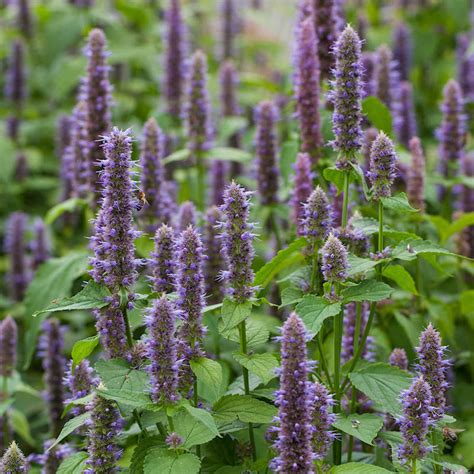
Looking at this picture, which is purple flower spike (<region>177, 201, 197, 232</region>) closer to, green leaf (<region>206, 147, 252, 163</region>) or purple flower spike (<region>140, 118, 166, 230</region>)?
purple flower spike (<region>140, 118, 166, 230</region>)

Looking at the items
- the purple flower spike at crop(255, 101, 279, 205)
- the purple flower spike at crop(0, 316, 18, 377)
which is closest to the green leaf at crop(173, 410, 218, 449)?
the purple flower spike at crop(0, 316, 18, 377)

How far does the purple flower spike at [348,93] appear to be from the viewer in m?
3.48

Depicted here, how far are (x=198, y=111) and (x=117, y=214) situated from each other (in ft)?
8.76

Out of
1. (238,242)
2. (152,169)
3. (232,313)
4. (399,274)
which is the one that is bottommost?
(232,313)

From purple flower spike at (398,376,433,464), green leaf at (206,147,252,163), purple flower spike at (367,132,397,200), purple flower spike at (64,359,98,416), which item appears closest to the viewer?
purple flower spike at (398,376,433,464)

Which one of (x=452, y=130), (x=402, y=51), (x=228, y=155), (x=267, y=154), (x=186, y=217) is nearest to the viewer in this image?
(x=186, y=217)

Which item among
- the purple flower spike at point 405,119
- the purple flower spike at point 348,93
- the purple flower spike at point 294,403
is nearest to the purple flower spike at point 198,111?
the purple flower spike at point 405,119

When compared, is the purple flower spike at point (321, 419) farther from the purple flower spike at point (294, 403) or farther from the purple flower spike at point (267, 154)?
the purple flower spike at point (267, 154)

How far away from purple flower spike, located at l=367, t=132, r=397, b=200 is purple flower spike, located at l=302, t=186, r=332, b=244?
0.19 metres

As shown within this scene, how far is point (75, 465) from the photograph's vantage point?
317cm

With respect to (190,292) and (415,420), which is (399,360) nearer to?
(415,420)

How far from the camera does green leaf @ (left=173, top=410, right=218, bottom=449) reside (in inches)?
117

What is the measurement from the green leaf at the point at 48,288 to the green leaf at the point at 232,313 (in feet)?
5.41

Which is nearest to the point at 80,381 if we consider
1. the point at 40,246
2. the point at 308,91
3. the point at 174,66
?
the point at 308,91
